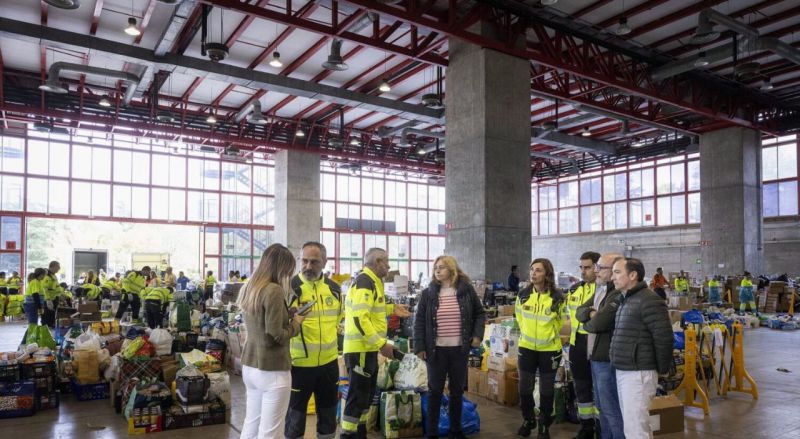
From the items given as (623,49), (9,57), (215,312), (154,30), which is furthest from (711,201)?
(9,57)

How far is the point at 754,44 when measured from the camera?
41.2 feet

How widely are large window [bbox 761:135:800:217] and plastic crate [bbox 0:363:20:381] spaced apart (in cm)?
2534

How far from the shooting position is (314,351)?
3.79 m

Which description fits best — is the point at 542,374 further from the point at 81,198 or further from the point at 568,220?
the point at 568,220

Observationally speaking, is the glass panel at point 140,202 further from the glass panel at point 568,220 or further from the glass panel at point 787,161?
the glass panel at point 787,161

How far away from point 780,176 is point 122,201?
1093 inches

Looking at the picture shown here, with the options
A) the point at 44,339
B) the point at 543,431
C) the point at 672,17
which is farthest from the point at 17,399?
the point at 672,17

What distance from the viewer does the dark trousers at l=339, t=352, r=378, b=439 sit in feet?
14.1

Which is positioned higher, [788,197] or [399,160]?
[399,160]

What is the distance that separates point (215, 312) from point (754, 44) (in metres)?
13.2

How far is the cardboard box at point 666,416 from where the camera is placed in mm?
5156

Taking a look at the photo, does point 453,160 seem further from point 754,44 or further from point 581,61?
point 754,44

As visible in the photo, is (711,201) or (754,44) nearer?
(754,44)

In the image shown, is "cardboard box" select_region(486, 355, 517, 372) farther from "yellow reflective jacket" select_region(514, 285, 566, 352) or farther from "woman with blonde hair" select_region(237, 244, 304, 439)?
"woman with blonde hair" select_region(237, 244, 304, 439)
